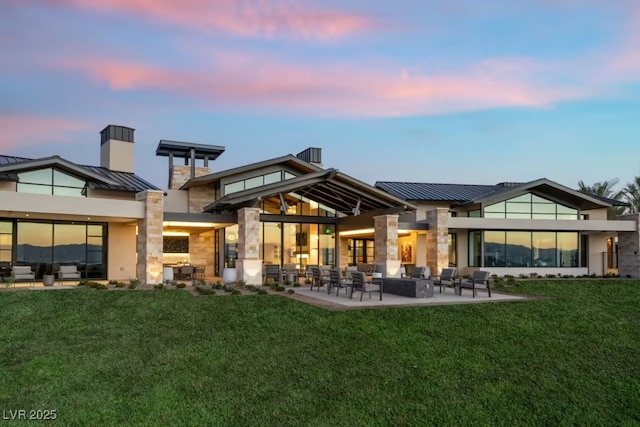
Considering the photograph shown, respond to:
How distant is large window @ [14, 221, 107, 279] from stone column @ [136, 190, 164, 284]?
3.21m

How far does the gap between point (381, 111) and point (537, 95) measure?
26.7 feet

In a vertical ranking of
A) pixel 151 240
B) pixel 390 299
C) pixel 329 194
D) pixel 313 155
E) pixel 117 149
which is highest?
pixel 313 155

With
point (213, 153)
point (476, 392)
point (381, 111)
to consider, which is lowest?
point (476, 392)

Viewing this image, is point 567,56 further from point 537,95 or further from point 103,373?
point 103,373

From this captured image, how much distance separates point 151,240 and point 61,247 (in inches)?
185

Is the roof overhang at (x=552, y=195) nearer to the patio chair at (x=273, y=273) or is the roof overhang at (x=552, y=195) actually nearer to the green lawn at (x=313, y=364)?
the patio chair at (x=273, y=273)

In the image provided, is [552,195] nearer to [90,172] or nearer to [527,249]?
[527,249]

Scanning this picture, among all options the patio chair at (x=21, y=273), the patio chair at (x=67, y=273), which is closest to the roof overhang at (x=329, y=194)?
the patio chair at (x=67, y=273)

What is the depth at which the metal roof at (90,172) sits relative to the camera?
19.0 m

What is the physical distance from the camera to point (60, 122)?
26047 millimetres

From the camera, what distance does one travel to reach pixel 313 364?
29.6 feet

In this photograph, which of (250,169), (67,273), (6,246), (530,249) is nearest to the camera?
(67,273)

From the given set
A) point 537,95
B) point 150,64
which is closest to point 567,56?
point 537,95

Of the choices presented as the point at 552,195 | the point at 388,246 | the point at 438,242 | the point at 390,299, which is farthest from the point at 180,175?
the point at 552,195
